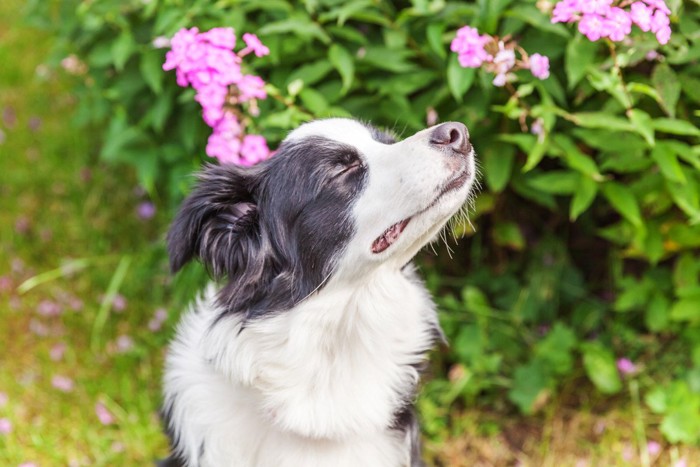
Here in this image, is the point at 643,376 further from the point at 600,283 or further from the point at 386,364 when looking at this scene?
the point at 386,364

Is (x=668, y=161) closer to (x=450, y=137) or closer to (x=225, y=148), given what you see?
(x=450, y=137)

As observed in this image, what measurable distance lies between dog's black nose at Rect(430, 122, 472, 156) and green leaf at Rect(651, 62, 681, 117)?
29.9 inches

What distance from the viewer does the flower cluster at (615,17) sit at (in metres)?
2.28

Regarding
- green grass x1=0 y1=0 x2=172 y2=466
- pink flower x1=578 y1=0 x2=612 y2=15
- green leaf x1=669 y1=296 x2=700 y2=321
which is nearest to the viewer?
pink flower x1=578 y1=0 x2=612 y2=15

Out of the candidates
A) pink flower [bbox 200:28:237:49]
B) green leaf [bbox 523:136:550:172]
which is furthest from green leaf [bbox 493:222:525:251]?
pink flower [bbox 200:28:237:49]

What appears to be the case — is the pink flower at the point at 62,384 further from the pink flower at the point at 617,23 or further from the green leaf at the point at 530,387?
the pink flower at the point at 617,23

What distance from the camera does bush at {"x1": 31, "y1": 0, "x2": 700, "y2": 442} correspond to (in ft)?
8.98

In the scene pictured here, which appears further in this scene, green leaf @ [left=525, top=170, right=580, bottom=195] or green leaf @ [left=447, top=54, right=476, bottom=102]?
green leaf @ [left=525, top=170, right=580, bottom=195]

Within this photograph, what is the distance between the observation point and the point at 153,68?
3.24 m

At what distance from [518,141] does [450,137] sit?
629mm

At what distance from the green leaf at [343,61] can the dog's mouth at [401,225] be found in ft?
2.40

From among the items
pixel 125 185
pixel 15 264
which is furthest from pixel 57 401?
pixel 125 185

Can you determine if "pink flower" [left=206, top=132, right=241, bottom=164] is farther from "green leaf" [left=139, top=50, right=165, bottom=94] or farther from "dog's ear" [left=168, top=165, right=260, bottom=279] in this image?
"green leaf" [left=139, top=50, right=165, bottom=94]

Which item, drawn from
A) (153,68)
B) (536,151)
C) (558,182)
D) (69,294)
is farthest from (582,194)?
(69,294)
